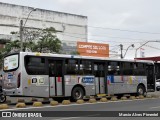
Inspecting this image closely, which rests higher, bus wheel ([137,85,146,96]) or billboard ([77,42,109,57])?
billboard ([77,42,109,57])

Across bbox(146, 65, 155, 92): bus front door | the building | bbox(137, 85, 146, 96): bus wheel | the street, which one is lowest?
the street

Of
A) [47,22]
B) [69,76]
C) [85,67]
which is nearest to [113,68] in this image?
[85,67]

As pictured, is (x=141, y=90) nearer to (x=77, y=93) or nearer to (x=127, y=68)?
(x=127, y=68)

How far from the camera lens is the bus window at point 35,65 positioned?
20.1 meters

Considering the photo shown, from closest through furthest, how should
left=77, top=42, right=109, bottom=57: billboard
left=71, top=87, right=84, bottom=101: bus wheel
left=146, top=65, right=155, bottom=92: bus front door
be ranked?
left=71, top=87, right=84, bottom=101: bus wheel, left=146, top=65, right=155, bottom=92: bus front door, left=77, top=42, right=109, bottom=57: billboard

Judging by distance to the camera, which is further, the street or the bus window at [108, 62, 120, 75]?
the bus window at [108, 62, 120, 75]

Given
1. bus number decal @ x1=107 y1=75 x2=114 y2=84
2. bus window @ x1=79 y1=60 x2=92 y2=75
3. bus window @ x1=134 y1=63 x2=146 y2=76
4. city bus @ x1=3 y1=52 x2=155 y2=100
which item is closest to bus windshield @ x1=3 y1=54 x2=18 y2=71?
city bus @ x1=3 y1=52 x2=155 y2=100

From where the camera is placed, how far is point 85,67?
76.2 feet

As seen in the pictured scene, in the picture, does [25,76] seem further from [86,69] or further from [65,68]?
[86,69]

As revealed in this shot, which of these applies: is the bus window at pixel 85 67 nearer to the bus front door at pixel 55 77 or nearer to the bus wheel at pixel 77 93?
the bus wheel at pixel 77 93

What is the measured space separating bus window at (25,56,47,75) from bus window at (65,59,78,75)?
1.76 m

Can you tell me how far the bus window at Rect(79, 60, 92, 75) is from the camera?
75.2 feet

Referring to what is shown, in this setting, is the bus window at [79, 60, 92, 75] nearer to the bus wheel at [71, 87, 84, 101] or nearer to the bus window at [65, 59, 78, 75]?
the bus window at [65, 59, 78, 75]

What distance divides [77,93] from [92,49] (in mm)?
37200
